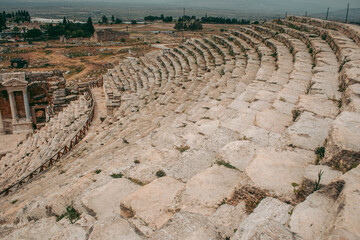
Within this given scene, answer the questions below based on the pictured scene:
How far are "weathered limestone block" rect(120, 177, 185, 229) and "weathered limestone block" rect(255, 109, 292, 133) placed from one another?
2285 millimetres

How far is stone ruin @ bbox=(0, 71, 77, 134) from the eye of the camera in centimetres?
1833

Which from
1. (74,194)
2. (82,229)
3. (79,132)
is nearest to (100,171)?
(74,194)

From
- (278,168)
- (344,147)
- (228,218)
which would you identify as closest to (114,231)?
(228,218)

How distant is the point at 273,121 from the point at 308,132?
1233mm

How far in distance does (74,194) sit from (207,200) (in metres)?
2.45

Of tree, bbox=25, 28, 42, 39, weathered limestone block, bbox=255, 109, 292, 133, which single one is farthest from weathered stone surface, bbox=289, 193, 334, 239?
tree, bbox=25, 28, 42, 39

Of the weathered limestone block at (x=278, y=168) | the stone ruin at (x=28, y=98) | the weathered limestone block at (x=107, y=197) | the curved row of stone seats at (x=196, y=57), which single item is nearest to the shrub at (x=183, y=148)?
the weathered limestone block at (x=107, y=197)

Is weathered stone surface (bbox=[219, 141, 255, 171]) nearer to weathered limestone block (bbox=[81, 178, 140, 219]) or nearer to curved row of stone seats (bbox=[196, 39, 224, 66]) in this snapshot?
weathered limestone block (bbox=[81, 178, 140, 219])

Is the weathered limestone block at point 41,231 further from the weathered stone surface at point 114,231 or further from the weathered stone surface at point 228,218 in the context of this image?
the weathered stone surface at point 228,218

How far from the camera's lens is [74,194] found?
4648 mm

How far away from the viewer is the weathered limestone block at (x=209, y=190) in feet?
11.1

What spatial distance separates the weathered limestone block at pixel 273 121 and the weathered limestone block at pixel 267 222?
2653 mm

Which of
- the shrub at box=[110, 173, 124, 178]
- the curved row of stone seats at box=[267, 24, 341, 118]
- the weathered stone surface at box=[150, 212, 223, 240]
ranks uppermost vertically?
the curved row of stone seats at box=[267, 24, 341, 118]

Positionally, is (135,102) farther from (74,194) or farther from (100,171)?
(74,194)
